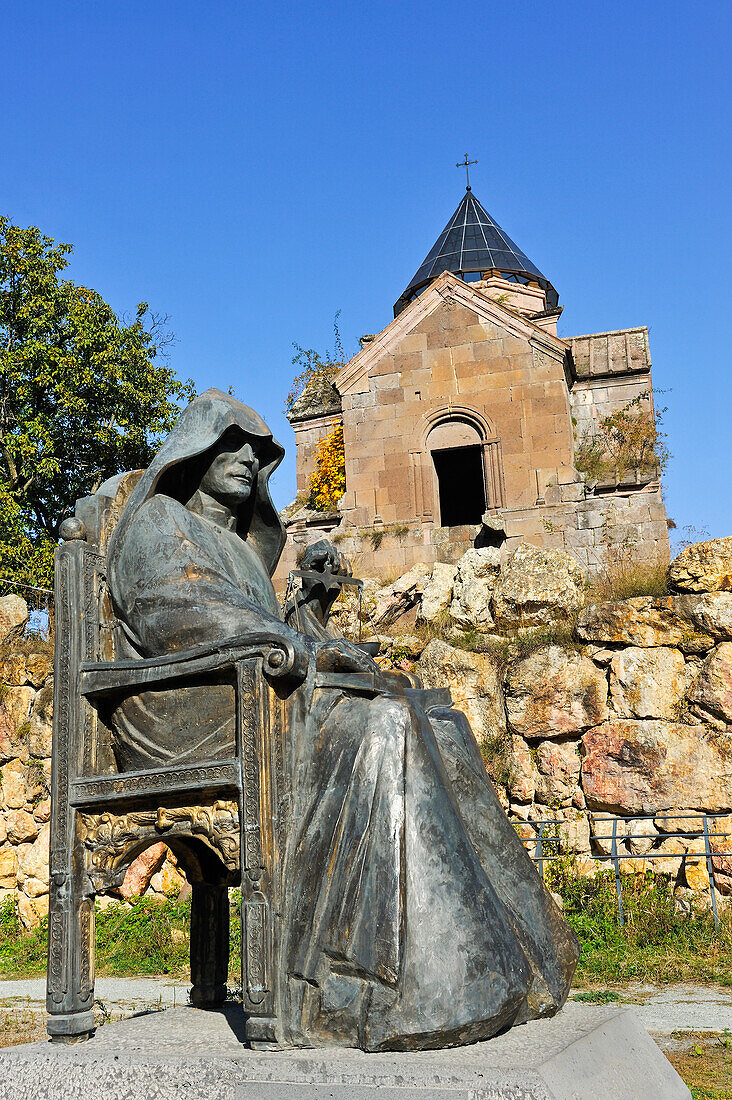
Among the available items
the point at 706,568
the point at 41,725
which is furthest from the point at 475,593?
the point at 41,725

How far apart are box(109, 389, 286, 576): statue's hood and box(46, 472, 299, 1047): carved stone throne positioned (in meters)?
0.29

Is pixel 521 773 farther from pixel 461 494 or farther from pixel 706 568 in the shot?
pixel 461 494

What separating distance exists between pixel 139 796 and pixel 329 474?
1342 cm

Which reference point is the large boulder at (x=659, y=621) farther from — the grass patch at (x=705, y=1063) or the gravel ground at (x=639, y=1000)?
the grass patch at (x=705, y=1063)

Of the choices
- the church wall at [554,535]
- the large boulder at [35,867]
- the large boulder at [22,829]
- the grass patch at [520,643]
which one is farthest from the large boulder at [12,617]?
the grass patch at [520,643]

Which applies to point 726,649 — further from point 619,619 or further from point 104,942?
point 104,942

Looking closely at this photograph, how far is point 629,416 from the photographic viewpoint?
15.6 m

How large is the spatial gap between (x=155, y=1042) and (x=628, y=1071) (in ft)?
4.82

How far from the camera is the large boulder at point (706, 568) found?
9188 mm

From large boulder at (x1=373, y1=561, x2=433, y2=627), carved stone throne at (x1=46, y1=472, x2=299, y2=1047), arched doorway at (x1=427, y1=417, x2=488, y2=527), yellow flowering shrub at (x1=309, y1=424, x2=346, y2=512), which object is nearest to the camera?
carved stone throne at (x1=46, y1=472, x2=299, y2=1047)

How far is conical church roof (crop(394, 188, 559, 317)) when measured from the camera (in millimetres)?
19812

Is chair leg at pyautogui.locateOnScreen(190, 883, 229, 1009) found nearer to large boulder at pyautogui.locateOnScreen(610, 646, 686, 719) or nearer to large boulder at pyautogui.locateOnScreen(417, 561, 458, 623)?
large boulder at pyautogui.locateOnScreen(610, 646, 686, 719)

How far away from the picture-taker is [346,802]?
10.9 feet

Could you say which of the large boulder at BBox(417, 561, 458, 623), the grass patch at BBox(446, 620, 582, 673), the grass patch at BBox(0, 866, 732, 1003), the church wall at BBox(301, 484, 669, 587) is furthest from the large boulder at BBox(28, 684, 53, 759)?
the church wall at BBox(301, 484, 669, 587)
